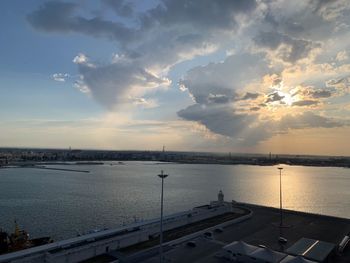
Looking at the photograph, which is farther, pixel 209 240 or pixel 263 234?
pixel 263 234

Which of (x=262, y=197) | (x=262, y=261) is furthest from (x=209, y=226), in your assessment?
(x=262, y=197)

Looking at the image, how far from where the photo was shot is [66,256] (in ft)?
76.1

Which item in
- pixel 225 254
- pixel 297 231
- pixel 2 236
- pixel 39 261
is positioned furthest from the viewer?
pixel 297 231

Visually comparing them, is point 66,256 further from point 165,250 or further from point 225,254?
point 225,254

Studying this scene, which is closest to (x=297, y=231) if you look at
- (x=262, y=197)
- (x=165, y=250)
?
(x=165, y=250)

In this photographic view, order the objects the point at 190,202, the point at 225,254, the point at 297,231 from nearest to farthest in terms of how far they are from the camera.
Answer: the point at 225,254 < the point at 297,231 < the point at 190,202

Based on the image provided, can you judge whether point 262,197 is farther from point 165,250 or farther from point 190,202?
point 165,250

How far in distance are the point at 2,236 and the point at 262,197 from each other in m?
65.6

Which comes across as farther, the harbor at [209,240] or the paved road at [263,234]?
the paved road at [263,234]

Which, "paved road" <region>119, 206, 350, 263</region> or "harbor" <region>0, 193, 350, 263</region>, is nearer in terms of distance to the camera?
"harbor" <region>0, 193, 350, 263</region>

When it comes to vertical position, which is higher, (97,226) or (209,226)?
(209,226)

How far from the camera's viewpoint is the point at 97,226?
4678 centimetres

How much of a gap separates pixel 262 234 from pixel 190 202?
40.3 metres

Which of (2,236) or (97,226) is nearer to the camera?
(2,236)
